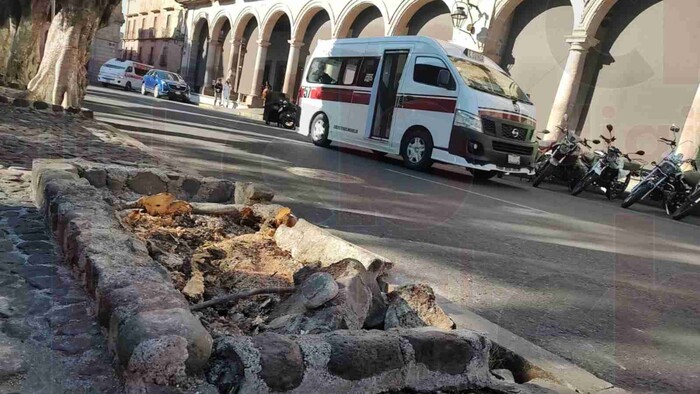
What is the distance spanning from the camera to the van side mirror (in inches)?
423

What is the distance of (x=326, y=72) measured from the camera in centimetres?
1395

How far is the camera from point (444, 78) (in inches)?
426

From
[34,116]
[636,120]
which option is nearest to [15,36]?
[34,116]

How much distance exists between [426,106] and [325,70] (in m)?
3.84

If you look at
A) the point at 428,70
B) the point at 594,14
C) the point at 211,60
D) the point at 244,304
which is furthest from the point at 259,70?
the point at 244,304

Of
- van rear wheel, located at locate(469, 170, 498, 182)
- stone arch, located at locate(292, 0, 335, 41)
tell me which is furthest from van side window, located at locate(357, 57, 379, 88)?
stone arch, located at locate(292, 0, 335, 41)

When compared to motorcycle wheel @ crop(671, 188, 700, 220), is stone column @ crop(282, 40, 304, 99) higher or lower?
higher

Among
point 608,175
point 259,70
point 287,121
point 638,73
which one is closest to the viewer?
point 608,175

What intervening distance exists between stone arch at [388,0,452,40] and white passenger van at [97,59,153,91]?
757 inches

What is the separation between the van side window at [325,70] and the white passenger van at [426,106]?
0.03 meters

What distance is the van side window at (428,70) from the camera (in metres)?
11.0

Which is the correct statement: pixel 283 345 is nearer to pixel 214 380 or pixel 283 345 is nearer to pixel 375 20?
pixel 214 380

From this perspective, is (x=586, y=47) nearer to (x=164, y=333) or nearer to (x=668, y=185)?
(x=668, y=185)

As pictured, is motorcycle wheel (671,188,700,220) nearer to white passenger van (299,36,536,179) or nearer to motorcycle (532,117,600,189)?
white passenger van (299,36,536,179)
